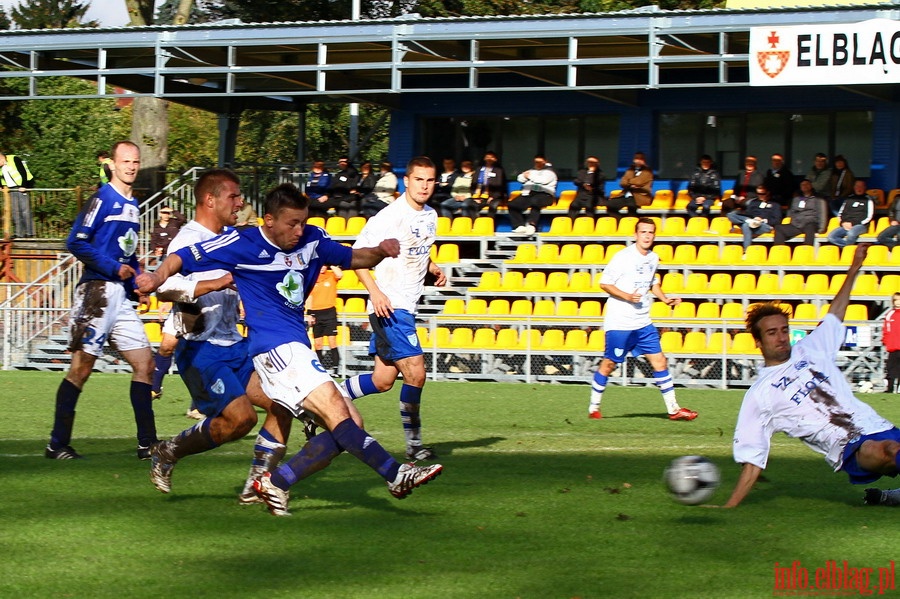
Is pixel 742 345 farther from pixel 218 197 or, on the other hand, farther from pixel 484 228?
pixel 218 197

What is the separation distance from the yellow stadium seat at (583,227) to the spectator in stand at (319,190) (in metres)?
4.88

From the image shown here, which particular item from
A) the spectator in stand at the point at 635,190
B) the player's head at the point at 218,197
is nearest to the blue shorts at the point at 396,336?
the player's head at the point at 218,197

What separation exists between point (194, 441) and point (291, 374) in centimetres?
119

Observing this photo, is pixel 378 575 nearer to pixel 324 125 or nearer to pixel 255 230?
pixel 255 230

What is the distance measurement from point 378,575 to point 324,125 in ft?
129

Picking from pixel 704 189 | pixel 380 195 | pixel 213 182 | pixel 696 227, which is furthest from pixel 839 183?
pixel 213 182

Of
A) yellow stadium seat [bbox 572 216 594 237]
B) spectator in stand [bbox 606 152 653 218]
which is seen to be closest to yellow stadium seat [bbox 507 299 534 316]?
yellow stadium seat [bbox 572 216 594 237]

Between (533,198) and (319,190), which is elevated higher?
(319,190)

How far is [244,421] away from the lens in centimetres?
733

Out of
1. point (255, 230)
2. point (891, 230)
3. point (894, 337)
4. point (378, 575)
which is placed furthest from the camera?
point (891, 230)

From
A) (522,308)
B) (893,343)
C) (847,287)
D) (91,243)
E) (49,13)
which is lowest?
(893,343)

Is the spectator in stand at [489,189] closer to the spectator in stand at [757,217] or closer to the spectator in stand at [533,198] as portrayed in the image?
the spectator in stand at [533,198]

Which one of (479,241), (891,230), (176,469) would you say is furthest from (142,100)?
(176,469)

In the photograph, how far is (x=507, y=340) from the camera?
64.9ft
